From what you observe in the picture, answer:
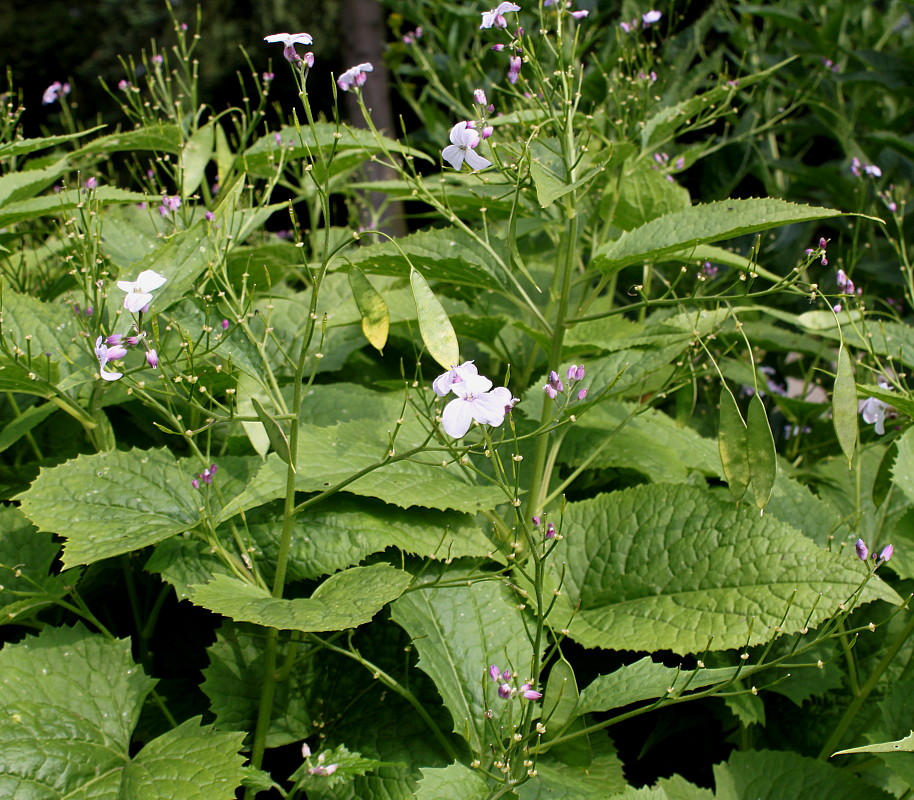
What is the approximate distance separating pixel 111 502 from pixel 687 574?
90 centimetres

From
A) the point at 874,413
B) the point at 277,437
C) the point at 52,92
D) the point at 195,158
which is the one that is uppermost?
the point at 52,92

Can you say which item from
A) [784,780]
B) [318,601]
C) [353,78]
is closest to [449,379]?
[318,601]

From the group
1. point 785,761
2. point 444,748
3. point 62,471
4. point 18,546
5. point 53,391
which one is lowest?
point 785,761

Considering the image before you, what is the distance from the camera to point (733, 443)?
1229 millimetres

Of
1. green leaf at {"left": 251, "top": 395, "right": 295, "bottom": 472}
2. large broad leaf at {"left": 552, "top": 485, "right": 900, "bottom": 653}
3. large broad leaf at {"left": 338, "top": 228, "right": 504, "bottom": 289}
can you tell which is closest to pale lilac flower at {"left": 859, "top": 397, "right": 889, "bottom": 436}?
large broad leaf at {"left": 552, "top": 485, "right": 900, "bottom": 653}

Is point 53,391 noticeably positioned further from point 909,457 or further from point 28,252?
point 909,457

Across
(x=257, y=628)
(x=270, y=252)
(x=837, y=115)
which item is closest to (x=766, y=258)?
(x=837, y=115)

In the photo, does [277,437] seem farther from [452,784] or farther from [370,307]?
[452,784]

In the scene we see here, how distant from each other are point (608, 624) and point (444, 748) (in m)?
0.31

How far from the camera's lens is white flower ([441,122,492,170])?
119 centimetres

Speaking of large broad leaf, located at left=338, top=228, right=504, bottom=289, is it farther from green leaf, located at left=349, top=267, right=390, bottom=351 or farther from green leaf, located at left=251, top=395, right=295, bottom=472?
green leaf, located at left=251, top=395, right=295, bottom=472

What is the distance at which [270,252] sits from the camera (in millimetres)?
1815

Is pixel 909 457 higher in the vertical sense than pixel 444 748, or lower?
higher

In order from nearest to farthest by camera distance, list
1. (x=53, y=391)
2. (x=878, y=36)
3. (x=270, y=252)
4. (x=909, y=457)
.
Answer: (x=53, y=391) < (x=909, y=457) < (x=270, y=252) < (x=878, y=36)
